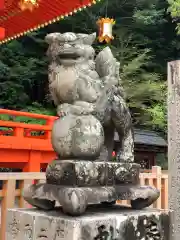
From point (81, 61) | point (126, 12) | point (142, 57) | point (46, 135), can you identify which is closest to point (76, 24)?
point (126, 12)

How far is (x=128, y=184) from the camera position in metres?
2.07

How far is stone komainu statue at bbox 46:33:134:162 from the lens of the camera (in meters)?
1.99

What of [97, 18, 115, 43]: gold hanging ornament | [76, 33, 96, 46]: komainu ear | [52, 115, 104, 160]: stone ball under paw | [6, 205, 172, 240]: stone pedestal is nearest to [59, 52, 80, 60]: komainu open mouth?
[76, 33, 96, 46]: komainu ear

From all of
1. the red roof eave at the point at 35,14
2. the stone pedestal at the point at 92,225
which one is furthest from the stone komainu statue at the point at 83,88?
the red roof eave at the point at 35,14

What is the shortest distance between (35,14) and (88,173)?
5.28 m

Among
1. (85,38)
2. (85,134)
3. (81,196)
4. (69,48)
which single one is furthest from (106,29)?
(81,196)

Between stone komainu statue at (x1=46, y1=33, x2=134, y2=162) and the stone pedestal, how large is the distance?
0.34 metres

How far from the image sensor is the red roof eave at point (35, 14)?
6.04 meters

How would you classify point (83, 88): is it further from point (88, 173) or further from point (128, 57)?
point (128, 57)

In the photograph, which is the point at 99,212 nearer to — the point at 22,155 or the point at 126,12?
the point at 22,155

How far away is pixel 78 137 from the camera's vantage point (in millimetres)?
1921

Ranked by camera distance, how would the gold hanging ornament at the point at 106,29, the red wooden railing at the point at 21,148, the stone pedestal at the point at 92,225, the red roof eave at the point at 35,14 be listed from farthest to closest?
the gold hanging ornament at the point at 106,29 → the red roof eave at the point at 35,14 → the red wooden railing at the point at 21,148 → the stone pedestal at the point at 92,225

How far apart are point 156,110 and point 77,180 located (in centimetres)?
1006

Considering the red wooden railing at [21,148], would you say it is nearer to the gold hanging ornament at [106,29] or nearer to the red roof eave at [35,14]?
the red roof eave at [35,14]
